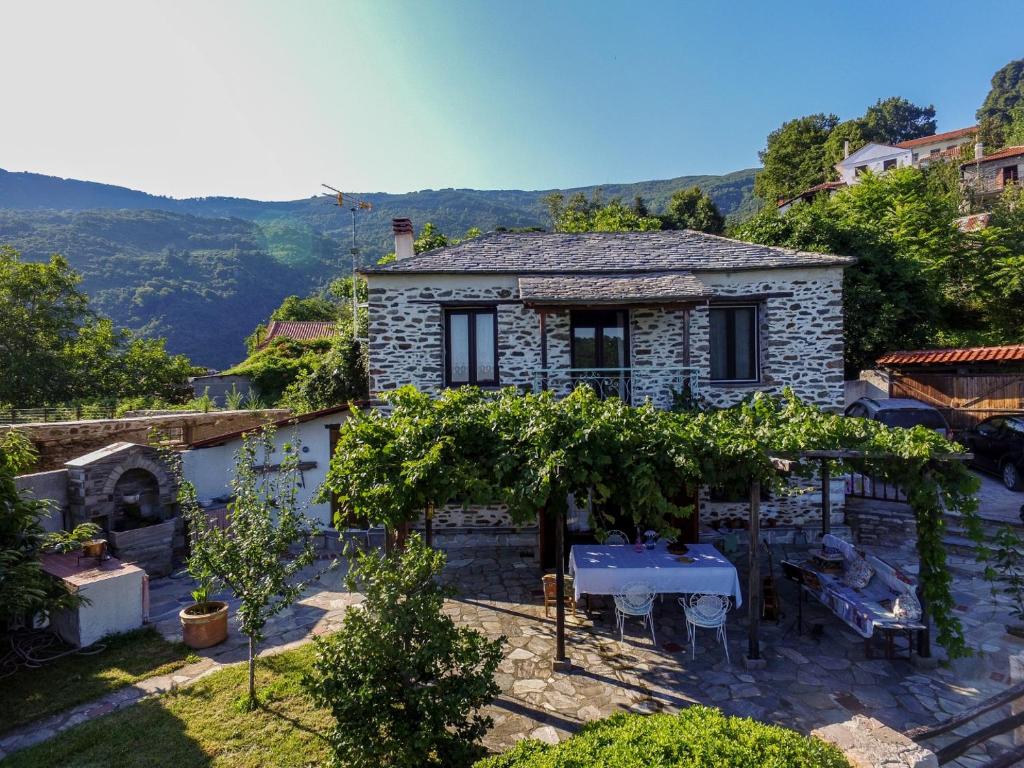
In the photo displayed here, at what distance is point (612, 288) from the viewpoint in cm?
1034

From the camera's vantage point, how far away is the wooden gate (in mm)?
15281

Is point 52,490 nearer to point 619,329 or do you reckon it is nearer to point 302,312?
point 619,329

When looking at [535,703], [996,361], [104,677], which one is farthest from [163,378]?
[996,361]

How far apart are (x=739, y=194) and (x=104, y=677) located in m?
100

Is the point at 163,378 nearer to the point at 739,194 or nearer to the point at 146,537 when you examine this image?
the point at 146,537

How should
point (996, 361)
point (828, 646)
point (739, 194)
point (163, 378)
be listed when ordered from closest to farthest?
point (828, 646)
point (996, 361)
point (163, 378)
point (739, 194)

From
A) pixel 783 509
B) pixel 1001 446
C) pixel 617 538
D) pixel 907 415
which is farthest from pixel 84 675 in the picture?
pixel 1001 446

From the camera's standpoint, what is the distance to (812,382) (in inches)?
439

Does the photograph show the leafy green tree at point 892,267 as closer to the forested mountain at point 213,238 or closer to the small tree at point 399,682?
the small tree at point 399,682

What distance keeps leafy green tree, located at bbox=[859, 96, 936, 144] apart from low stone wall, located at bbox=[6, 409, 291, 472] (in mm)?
73321

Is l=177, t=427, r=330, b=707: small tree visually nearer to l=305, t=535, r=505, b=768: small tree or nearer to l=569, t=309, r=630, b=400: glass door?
l=305, t=535, r=505, b=768: small tree

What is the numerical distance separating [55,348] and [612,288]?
2453 cm

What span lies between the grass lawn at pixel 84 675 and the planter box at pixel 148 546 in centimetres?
245

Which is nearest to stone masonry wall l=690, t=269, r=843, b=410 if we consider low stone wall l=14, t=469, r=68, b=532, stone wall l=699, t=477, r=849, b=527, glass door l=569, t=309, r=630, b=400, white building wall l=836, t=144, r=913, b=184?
glass door l=569, t=309, r=630, b=400
